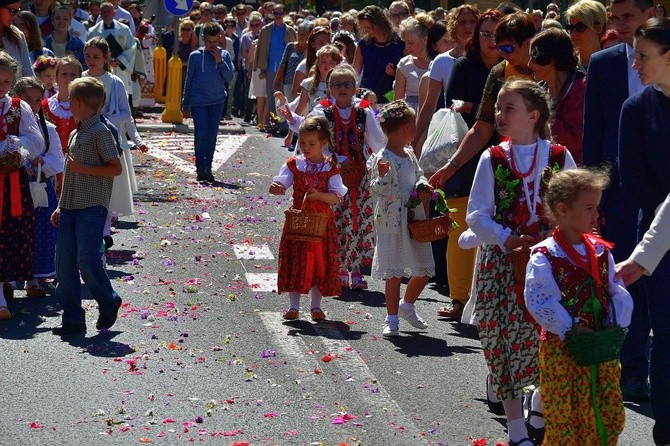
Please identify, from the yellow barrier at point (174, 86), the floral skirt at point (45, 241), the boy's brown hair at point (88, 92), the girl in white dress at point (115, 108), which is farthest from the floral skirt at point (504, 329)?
the yellow barrier at point (174, 86)

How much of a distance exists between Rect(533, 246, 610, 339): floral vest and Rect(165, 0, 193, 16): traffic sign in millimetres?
19459

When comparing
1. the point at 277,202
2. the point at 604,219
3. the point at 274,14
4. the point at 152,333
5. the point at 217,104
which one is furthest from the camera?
the point at 274,14

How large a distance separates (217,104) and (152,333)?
921 cm

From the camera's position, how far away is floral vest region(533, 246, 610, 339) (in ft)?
19.3

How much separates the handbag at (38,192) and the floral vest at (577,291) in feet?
16.6

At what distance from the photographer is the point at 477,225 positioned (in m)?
6.75

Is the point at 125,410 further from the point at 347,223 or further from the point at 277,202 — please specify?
the point at 277,202

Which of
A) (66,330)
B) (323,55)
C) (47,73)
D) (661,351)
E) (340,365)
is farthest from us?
(323,55)

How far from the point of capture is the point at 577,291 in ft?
19.2

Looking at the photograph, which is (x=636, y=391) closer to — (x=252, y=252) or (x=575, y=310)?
(x=575, y=310)

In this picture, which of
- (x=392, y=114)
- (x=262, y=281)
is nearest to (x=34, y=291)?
(x=262, y=281)

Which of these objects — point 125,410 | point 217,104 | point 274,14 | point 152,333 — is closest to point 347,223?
point 152,333

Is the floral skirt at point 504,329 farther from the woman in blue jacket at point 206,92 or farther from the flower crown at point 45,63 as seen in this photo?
the woman in blue jacket at point 206,92

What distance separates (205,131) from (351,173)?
7.21 meters
